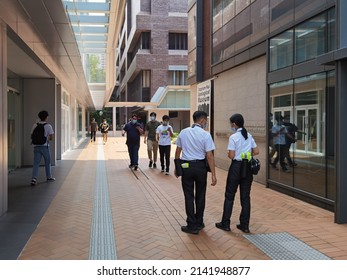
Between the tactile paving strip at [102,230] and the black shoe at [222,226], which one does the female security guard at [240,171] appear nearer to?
the black shoe at [222,226]

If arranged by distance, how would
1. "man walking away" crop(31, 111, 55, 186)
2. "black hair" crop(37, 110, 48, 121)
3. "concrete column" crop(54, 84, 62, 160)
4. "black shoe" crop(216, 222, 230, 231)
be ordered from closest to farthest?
"black shoe" crop(216, 222, 230, 231) < "man walking away" crop(31, 111, 55, 186) < "black hair" crop(37, 110, 48, 121) < "concrete column" crop(54, 84, 62, 160)

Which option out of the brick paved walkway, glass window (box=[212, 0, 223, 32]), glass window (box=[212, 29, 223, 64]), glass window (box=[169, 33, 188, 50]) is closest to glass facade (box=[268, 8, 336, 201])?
the brick paved walkway

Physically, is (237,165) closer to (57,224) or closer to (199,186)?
(199,186)

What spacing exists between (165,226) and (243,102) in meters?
6.49

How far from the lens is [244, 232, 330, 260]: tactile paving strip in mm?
4906

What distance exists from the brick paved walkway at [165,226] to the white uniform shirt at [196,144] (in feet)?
3.61

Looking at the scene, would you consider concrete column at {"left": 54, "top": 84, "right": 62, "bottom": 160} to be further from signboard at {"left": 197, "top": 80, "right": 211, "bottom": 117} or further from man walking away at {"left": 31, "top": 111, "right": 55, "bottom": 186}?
signboard at {"left": 197, "top": 80, "right": 211, "bottom": 117}

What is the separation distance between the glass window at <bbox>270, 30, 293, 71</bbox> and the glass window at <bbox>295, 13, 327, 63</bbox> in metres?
0.28

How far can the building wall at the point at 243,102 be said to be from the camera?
10.6m

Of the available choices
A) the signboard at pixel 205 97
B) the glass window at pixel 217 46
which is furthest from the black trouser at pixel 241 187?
the signboard at pixel 205 97

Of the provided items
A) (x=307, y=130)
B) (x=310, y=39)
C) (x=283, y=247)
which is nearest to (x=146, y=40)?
(x=310, y=39)

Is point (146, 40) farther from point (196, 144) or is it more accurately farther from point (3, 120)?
point (196, 144)

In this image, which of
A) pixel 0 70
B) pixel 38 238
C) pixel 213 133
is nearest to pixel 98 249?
pixel 38 238

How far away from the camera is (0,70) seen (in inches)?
266
